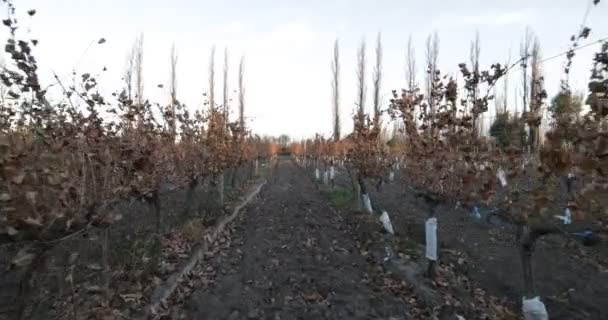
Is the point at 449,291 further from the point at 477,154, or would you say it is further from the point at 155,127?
the point at 155,127

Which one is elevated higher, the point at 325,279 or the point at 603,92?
the point at 603,92

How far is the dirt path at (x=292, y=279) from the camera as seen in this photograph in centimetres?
588

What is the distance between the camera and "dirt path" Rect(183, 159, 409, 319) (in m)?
5.88

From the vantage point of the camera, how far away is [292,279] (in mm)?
7133

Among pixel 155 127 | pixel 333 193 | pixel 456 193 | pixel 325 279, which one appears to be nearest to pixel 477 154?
pixel 456 193

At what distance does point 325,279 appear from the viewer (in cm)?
715

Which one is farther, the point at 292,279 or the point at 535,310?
the point at 292,279

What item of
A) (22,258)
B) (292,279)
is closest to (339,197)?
(292,279)

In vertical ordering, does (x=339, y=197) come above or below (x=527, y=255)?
below

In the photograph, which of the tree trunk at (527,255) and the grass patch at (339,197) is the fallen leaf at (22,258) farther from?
the grass patch at (339,197)

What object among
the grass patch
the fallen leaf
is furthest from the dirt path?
the grass patch

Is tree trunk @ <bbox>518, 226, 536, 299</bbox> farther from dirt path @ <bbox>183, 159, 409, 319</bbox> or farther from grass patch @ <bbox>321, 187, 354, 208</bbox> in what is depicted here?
grass patch @ <bbox>321, 187, 354, 208</bbox>

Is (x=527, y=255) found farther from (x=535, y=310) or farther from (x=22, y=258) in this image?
(x=22, y=258)

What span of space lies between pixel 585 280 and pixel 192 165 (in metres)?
7.72
